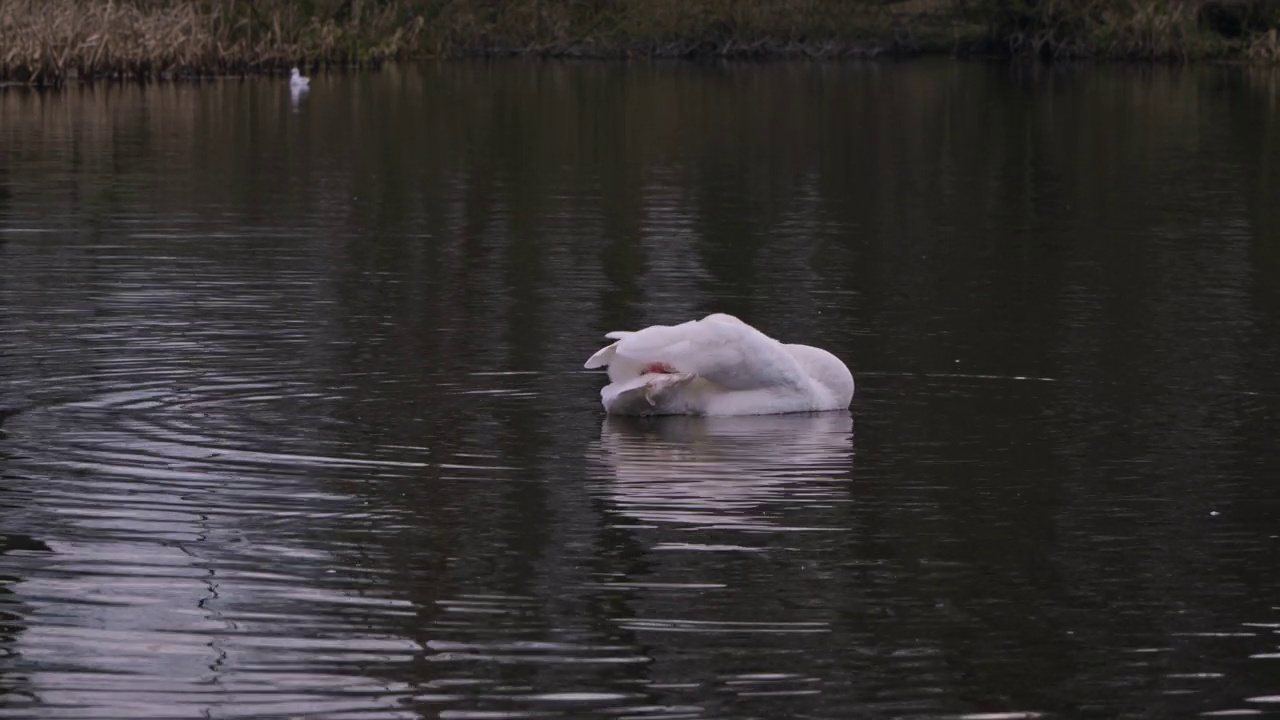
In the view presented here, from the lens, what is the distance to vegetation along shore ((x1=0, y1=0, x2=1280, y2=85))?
46.1 m

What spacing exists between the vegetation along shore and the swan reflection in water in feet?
110

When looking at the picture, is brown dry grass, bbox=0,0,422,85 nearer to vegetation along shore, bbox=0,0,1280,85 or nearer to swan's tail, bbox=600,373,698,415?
vegetation along shore, bbox=0,0,1280,85

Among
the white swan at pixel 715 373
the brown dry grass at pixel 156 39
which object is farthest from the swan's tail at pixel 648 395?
the brown dry grass at pixel 156 39

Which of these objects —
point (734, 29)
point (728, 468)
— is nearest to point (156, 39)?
point (734, 29)

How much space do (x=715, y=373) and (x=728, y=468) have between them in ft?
3.26

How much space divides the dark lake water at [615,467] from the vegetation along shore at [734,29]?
24652 mm

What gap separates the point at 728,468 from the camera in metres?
9.09

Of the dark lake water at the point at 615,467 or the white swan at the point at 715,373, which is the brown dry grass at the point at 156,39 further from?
the white swan at the point at 715,373

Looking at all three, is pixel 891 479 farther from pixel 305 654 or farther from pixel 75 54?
pixel 75 54

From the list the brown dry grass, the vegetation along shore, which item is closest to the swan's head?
the brown dry grass

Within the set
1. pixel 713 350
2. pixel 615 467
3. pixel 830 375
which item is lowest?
pixel 615 467

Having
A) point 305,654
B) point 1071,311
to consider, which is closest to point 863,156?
point 1071,311

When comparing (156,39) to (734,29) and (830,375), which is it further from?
(830,375)

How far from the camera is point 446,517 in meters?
8.12
